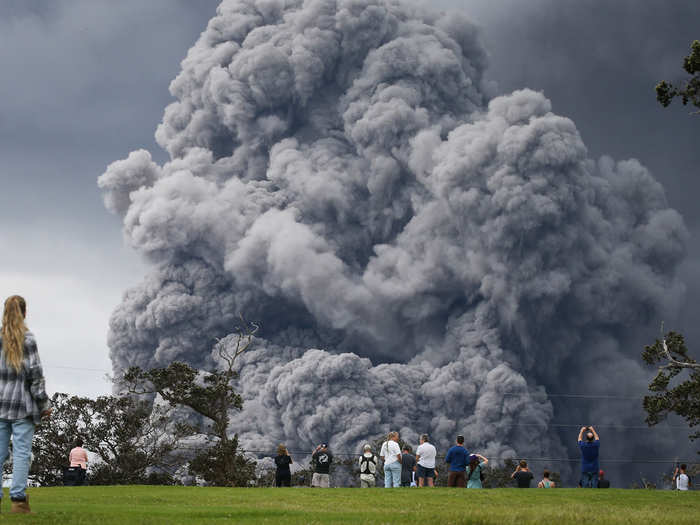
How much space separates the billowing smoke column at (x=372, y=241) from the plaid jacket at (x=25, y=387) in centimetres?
6541

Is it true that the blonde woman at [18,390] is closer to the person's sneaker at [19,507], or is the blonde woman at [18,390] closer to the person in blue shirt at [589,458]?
the person's sneaker at [19,507]

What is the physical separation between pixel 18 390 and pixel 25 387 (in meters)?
0.09

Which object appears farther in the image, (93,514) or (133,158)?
(133,158)

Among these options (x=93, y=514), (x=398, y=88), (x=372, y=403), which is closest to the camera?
(x=93, y=514)

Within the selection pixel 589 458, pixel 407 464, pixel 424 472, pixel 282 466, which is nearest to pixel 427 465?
pixel 424 472

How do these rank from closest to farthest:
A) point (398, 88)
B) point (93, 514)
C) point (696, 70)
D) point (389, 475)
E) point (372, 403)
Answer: point (93, 514) → point (696, 70) → point (389, 475) → point (372, 403) → point (398, 88)

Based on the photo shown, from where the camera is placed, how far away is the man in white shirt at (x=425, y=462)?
928 inches

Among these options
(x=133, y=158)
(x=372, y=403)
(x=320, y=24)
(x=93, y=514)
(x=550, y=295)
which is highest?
(x=320, y=24)

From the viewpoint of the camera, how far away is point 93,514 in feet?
33.4

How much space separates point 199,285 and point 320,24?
30303mm

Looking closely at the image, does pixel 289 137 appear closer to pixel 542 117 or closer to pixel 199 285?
pixel 199 285

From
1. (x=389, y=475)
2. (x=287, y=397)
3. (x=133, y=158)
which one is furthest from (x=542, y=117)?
(x=389, y=475)

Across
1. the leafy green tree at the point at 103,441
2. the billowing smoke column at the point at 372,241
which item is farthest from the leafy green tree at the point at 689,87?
the billowing smoke column at the point at 372,241

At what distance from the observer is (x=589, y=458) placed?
23.4m
